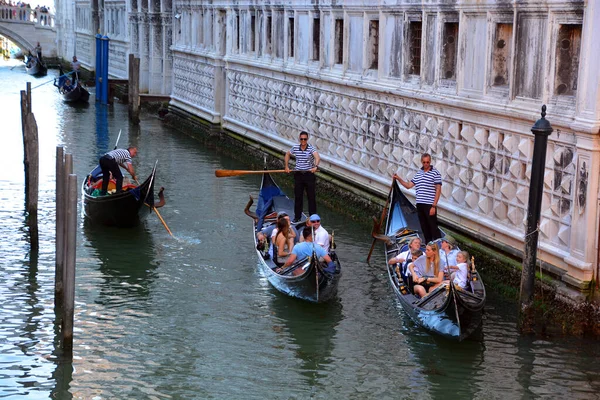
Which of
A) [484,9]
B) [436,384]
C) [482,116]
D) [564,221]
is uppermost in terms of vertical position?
[484,9]

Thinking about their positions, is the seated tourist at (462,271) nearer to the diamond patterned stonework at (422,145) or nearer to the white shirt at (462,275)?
the white shirt at (462,275)

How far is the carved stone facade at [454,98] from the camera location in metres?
7.88

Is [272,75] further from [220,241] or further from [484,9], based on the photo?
[484,9]

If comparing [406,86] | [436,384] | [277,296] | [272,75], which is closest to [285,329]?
[277,296]

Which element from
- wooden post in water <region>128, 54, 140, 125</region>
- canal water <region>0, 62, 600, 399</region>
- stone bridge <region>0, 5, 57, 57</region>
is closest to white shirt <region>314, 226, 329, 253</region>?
canal water <region>0, 62, 600, 399</region>

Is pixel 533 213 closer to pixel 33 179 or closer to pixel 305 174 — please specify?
pixel 305 174

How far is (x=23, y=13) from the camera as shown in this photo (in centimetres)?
3897

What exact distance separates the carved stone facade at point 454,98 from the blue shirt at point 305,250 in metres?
1.57

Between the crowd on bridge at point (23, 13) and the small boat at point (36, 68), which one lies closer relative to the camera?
the small boat at point (36, 68)

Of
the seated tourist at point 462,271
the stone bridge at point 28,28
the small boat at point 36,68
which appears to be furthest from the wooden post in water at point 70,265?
the stone bridge at point 28,28

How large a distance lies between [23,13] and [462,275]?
34021 mm

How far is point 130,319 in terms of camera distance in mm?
8102

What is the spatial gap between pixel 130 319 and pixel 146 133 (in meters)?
12.0

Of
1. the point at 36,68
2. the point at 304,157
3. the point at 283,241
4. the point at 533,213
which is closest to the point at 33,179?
the point at 304,157
